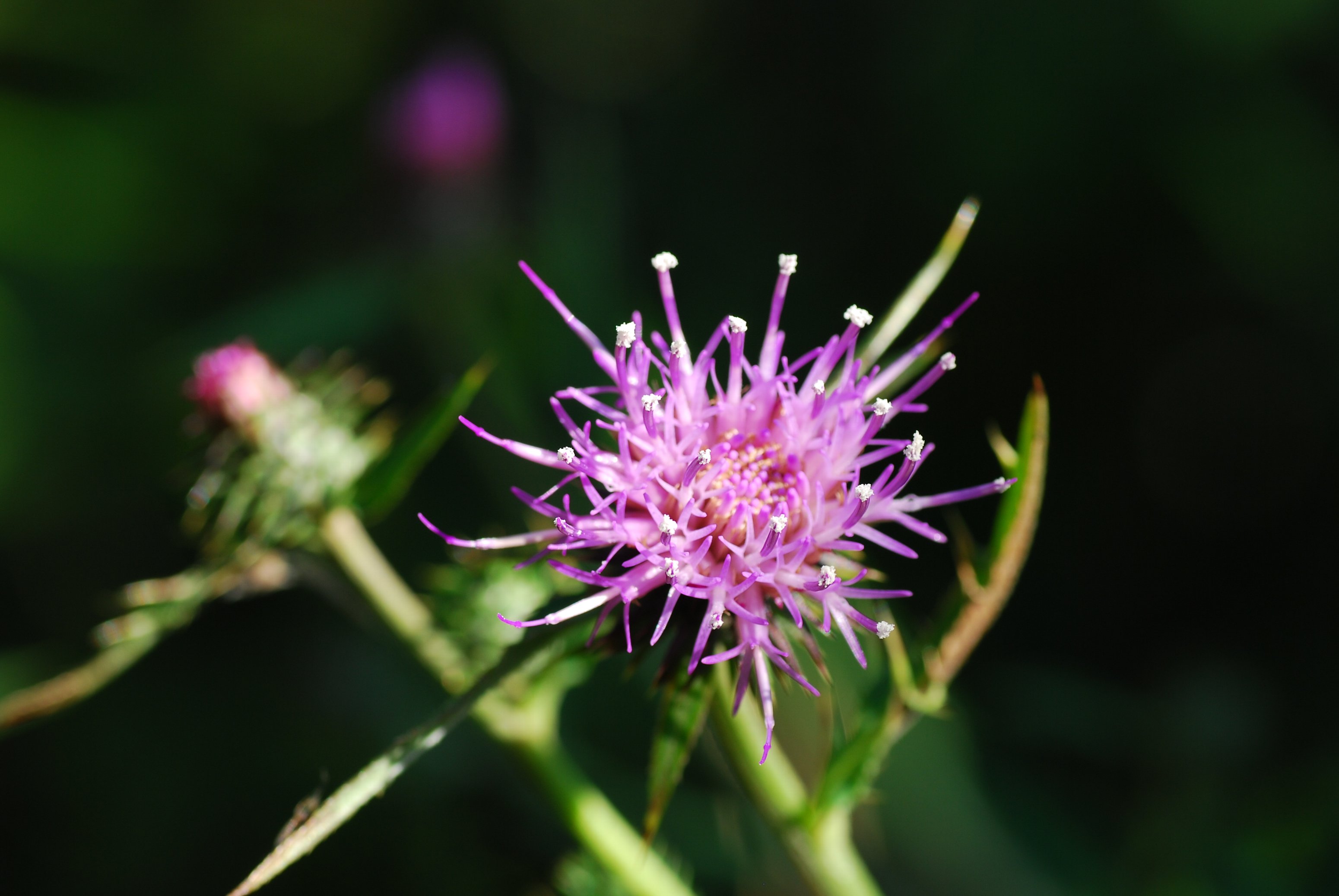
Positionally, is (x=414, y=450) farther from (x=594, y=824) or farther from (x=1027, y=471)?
(x=1027, y=471)

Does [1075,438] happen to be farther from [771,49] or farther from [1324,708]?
[771,49]

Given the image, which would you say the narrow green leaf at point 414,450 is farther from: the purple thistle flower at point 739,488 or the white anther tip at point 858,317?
the white anther tip at point 858,317

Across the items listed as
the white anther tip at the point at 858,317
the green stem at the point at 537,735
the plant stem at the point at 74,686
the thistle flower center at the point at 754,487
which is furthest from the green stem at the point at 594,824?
the white anther tip at the point at 858,317

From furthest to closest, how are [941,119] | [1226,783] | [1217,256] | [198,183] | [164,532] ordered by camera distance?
[198,183] < [164,532] < [941,119] < [1217,256] < [1226,783]

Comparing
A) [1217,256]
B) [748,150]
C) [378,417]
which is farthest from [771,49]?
[378,417]

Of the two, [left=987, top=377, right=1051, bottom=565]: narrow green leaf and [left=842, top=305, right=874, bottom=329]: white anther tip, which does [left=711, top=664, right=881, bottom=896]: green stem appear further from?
[left=842, top=305, right=874, bottom=329]: white anther tip

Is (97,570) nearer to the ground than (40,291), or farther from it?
nearer to the ground
